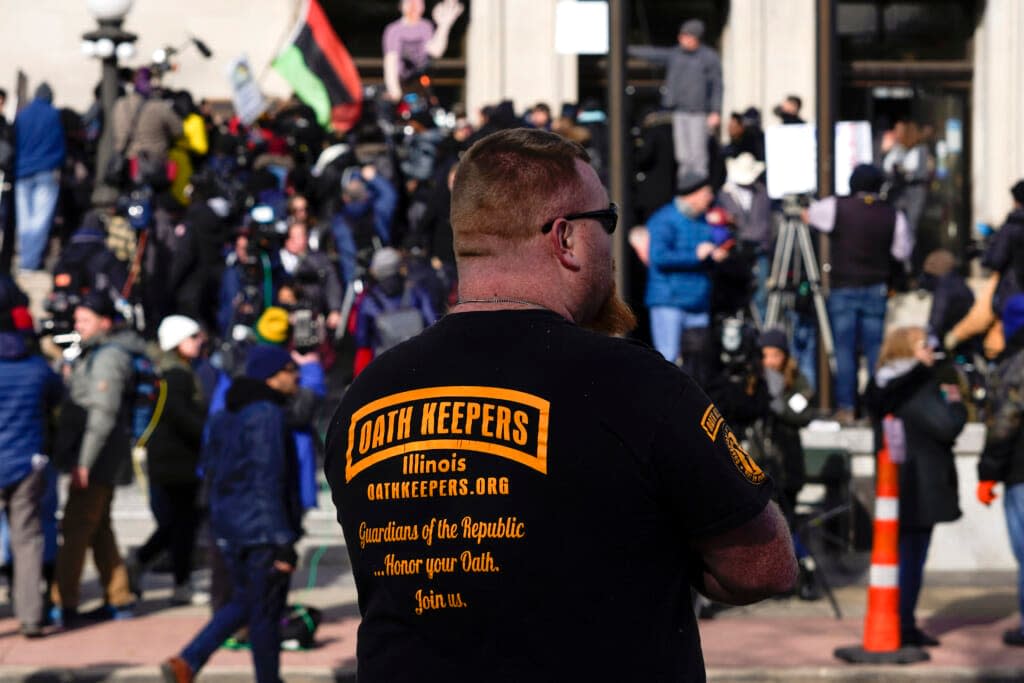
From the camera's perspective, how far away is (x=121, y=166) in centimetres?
1811

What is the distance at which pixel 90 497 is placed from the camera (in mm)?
11625

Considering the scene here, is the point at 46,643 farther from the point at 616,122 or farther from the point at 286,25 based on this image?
the point at 286,25

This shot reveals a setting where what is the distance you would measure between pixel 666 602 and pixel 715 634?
8455mm

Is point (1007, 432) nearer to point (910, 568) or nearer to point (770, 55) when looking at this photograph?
point (910, 568)

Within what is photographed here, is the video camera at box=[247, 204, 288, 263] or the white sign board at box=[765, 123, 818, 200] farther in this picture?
the white sign board at box=[765, 123, 818, 200]

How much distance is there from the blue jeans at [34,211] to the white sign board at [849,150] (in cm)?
781

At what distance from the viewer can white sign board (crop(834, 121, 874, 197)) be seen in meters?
19.9

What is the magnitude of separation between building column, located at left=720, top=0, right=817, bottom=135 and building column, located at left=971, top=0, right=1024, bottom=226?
242 cm

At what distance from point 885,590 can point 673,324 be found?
434 cm

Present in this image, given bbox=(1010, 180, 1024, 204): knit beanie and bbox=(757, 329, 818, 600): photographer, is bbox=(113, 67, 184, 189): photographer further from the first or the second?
bbox=(757, 329, 818, 600): photographer

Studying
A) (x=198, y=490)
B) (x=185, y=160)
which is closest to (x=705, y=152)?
(x=185, y=160)

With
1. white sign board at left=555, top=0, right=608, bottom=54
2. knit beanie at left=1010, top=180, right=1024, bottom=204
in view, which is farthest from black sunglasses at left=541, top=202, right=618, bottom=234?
knit beanie at left=1010, top=180, right=1024, bottom=204

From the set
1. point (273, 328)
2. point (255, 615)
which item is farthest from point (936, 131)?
point (255, 615)

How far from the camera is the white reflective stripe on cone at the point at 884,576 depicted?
10.3 meters
